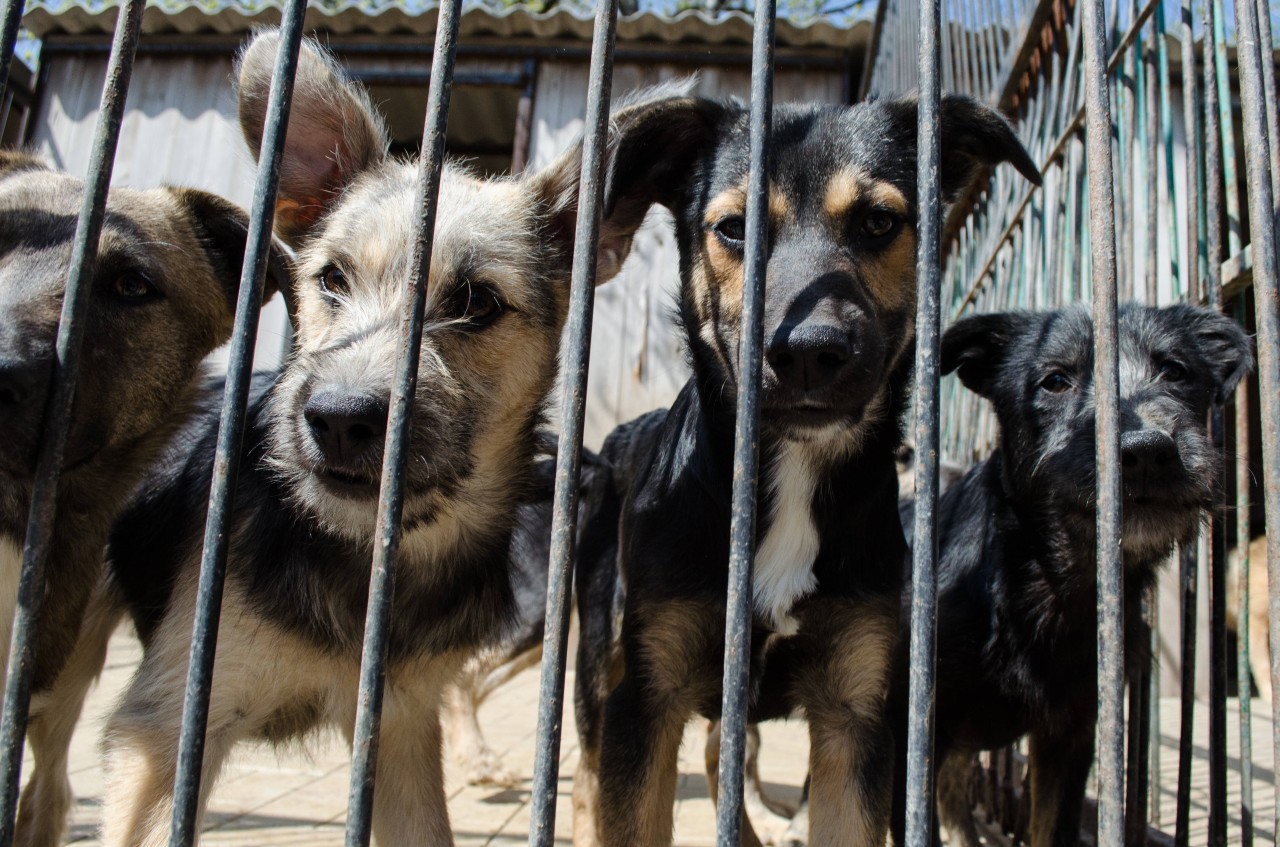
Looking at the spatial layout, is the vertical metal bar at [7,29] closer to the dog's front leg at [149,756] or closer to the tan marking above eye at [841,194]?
the dog's front leg at [149,756]

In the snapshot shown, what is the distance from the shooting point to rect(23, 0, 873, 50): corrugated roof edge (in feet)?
28.1

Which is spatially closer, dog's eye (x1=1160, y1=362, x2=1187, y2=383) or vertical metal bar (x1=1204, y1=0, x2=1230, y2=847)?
vertical metal bar (x1=1204, y1=0, x2=1230, y2=847)

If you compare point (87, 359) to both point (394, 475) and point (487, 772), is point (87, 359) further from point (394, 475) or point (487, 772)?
point (487, 772)

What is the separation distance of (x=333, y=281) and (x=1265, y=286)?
2.44m

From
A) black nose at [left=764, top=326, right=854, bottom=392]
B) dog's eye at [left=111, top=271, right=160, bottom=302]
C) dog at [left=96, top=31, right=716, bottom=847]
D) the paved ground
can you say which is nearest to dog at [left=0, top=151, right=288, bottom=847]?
dog's eye at [left=111, top=271, right=160, bottom=302]

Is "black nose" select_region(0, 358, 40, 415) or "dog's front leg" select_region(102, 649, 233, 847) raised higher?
"black nose" select_region(0, 358, 40, 415)

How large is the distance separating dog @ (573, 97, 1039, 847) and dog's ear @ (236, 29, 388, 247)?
3.31 ft

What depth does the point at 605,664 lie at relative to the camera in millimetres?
3795

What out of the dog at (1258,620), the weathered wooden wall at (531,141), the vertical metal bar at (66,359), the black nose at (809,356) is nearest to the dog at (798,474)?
the black nose at (809,356)

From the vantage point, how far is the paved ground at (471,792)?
13.0 ft

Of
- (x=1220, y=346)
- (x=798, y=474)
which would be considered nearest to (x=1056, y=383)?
(x=1220, y=346)

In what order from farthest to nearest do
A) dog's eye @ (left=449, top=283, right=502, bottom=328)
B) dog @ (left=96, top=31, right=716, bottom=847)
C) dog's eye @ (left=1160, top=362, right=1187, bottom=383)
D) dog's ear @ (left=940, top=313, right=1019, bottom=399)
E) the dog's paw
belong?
the dog's paw, dog's ear @ (left=940, top=313, right=1019, bottom=399), dog's eye @ (left=1160, top=362, right=1187, bottom=383), dog's eye @ (left=449, top=283, right=502, bottom=328), dog @ (left=96, top=31, right=716, bottom=847)

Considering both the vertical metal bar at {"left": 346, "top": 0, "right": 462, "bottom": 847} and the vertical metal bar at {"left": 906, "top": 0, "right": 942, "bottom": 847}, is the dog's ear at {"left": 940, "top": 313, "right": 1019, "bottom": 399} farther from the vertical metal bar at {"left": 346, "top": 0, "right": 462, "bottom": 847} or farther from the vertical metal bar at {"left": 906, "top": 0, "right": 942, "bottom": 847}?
the vertical metal bar at {"left": 346, "top": 0, "right": 462, "bottom": 847}

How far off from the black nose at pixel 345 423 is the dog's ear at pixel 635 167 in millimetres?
882
